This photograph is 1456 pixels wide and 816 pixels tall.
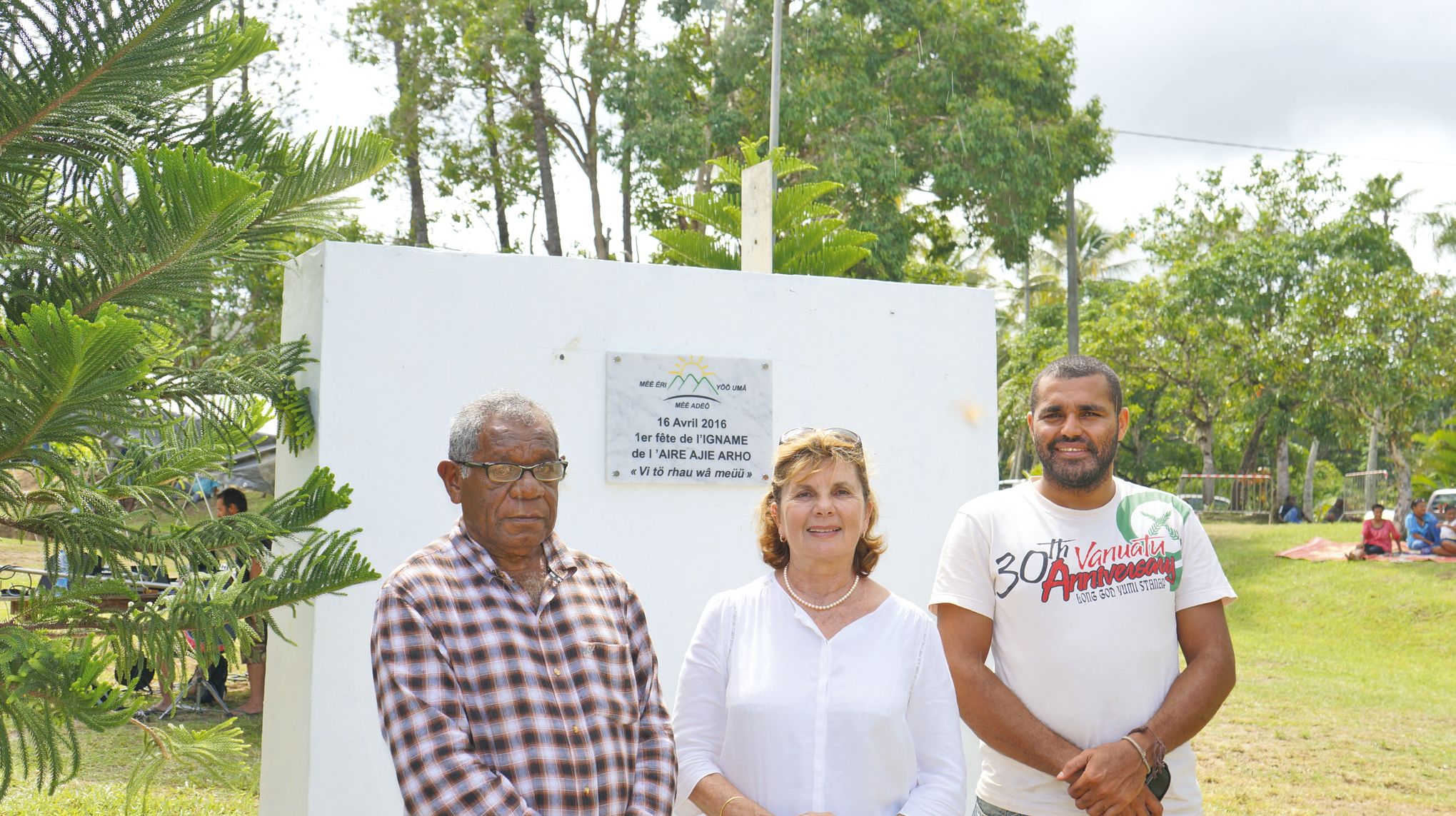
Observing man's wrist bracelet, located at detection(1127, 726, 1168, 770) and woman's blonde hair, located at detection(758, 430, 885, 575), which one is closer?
woman's blonde hair, located at detection(758, 430, 885, 575)

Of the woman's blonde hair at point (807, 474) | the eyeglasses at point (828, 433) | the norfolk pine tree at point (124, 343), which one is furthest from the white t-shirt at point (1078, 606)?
the norfolk pine tree at point (124, 343)

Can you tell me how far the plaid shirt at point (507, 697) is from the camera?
2.14m

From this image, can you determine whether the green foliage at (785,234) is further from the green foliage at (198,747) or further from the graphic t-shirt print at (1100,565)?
the green foliage at (198,747)

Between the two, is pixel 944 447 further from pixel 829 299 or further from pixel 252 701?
pixel 252 701

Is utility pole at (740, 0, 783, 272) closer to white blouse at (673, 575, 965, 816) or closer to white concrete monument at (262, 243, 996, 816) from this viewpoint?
white concrete monument at (262, 243, 996, 816)

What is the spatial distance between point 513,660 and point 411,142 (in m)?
18.3

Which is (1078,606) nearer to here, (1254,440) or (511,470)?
(511,470)

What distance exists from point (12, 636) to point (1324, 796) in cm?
626

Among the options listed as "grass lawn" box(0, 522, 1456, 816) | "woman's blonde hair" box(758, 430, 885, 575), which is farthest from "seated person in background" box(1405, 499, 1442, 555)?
"woman's blonde hair" box(758, 430, 885, 575)

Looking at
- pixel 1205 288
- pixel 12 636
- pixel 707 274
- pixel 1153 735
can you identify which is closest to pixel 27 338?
pixel 12 636

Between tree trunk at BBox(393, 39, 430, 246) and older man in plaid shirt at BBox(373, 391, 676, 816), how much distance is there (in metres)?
16.4

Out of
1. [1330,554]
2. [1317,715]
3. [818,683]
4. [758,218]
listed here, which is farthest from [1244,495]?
[818,683]

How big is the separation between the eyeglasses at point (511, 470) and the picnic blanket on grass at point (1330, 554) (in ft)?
53.7

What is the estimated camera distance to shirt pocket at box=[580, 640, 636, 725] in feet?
7.66
